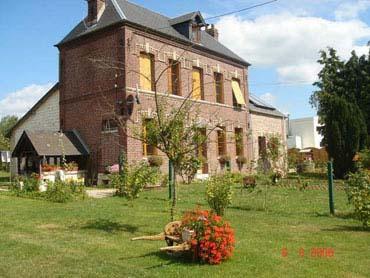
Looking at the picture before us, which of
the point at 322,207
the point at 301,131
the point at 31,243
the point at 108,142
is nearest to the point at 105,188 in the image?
the point at 108,142

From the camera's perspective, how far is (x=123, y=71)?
19172 mm

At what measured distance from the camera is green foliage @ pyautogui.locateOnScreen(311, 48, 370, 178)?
24.1m

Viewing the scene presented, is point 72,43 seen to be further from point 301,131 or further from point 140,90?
point 301,131

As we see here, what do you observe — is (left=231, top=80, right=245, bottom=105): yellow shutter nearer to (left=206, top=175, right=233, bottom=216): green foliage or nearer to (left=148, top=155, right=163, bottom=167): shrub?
(left=148, top=155, right=163, bottom=167): shrub

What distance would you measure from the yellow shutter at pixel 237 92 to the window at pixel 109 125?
9.34 m

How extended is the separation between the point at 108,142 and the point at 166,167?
2951mm

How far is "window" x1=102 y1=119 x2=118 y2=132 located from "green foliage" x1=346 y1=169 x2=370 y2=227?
1181 centimetres

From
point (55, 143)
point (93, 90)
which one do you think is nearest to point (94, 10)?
point (93, 90)

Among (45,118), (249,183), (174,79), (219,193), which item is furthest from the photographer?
(45,118)

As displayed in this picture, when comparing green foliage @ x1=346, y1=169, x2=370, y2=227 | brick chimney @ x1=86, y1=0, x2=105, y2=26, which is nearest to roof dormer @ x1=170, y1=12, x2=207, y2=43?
brick chimney @ x1=86, y1=0, x2=105, y2=26

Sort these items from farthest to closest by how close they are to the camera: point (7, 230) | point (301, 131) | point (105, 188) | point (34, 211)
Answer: point (301, 131), point (105, 188), point (34, 211), point (7, 230)

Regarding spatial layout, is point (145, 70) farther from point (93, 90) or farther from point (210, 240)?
point (210, 240)

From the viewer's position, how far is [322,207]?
40.6 feet

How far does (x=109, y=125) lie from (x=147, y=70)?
9.95ft
